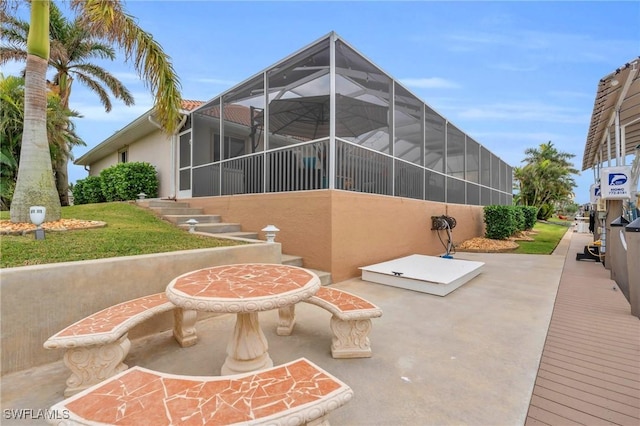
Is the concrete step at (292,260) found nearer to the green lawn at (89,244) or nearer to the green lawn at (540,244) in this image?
the green lawn at (89,244)

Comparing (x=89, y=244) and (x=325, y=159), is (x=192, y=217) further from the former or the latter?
(x=325, y=159)

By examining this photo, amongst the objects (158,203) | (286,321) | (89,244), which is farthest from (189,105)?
(286,321)

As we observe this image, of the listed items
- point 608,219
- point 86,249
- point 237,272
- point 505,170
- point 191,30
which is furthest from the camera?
point 505,170

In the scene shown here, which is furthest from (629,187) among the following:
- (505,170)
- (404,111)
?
(505,170)

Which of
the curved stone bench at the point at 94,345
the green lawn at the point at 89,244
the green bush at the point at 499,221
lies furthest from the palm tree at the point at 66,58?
the green bush at the point at 499,221

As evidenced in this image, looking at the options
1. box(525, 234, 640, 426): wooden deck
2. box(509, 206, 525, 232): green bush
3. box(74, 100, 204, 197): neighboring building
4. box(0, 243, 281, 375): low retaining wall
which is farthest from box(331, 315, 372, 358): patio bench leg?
box(509, 206, 525, 232): green bush

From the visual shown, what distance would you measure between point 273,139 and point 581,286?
779 cm

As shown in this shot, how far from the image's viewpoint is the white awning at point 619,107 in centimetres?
433

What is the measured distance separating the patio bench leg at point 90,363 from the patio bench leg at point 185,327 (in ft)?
2.30

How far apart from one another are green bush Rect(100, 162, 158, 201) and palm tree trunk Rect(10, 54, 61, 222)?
610cm

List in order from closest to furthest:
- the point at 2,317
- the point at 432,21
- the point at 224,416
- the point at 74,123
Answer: the point at 224,416 → the point at 2,317 → the point at 432,21 → the point at 74,123

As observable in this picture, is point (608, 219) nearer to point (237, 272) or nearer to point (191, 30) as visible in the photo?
point (237, 272)

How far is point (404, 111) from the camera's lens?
27.2 ft

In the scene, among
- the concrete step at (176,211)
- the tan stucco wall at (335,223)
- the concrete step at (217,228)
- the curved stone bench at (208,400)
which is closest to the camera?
the curved stone bench at (208,400)
